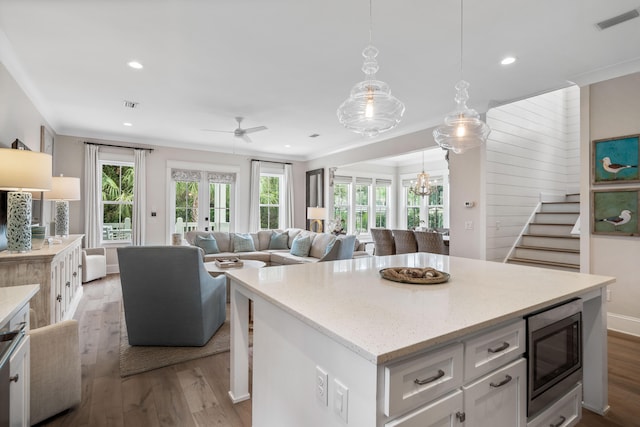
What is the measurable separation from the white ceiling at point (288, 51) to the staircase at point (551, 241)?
2070 millimetres

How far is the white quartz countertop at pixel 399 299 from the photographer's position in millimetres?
1027

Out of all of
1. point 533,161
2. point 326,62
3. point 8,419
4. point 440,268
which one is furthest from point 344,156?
point 8,419

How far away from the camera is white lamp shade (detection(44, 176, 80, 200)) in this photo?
3.74 metres

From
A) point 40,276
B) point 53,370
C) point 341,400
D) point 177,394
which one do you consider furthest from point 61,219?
point 341,400

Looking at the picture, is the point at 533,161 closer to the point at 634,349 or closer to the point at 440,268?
the point at 634,349

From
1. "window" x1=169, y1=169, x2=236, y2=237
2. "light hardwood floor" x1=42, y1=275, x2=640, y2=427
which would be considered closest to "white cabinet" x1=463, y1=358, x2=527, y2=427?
"light hardwood floor" x1=42, y1=275, x2=640, y2=427

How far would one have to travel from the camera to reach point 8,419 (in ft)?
Result: 3.96

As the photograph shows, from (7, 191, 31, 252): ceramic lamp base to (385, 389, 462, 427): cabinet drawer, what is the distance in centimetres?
316

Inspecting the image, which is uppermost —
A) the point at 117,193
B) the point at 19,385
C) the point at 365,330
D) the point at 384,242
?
the point at 117,193

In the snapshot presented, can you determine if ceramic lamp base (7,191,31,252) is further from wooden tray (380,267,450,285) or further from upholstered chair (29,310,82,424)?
wooden tray (380,267,450,285)

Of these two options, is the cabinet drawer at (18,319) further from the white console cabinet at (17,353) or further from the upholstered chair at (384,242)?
the upholstered chair at (384,242)

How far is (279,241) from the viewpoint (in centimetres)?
660

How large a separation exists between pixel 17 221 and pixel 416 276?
10.2 feet

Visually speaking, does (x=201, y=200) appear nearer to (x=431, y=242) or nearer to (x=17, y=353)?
(x=431, y=242)
